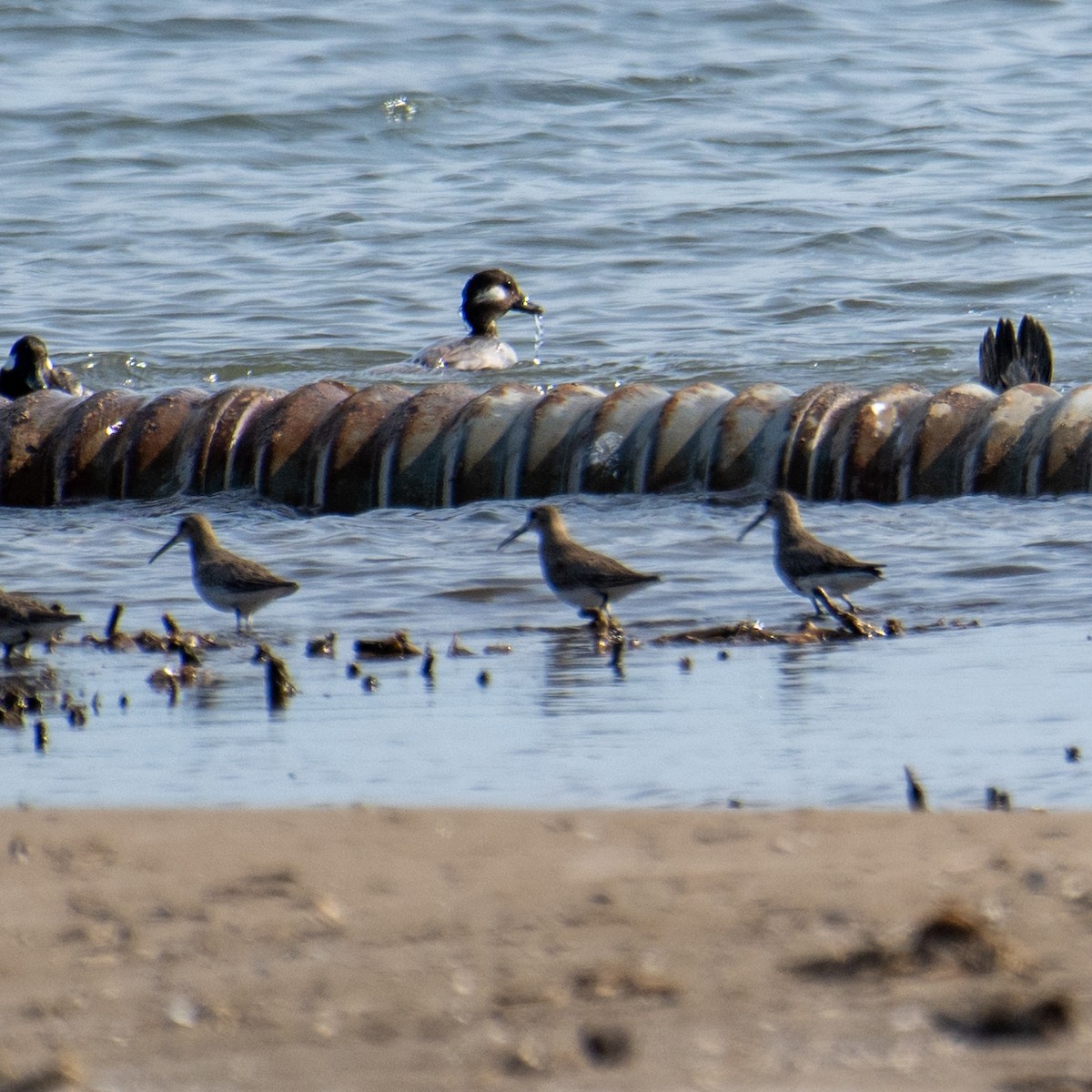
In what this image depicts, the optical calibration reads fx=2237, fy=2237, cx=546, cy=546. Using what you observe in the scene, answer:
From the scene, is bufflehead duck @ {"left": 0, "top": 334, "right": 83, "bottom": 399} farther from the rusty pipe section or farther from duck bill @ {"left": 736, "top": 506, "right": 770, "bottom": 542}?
duck bill @ {"left": 736, "top": 506, "right": 770, "bottom": 542}

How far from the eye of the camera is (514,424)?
1188cm

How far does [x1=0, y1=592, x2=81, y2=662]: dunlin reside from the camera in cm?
754

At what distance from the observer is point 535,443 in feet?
38.5

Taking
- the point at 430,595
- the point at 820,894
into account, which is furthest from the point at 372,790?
the point at 430,595

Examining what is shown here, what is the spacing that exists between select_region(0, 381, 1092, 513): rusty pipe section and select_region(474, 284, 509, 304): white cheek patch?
5.52 m

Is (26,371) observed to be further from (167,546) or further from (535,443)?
(167,546)

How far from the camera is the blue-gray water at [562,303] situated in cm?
577

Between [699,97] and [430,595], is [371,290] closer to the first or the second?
[699,97]

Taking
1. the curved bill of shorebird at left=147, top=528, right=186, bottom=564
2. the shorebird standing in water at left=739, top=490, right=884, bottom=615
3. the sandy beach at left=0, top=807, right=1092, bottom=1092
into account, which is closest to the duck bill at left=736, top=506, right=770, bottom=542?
the shorebird standing in water at left=739, top=490, right=884, bottom=615

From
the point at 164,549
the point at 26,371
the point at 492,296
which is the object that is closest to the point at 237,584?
the point at 164,549

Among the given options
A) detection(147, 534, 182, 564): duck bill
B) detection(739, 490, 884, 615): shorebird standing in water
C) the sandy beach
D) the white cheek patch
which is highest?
the sandy beach

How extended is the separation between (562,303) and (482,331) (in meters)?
2.50

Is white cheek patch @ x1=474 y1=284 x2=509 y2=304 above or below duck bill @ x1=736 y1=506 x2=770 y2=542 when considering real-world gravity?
above

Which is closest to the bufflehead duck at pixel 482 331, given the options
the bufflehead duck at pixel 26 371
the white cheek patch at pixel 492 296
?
the white cheek patch at pixel 492 296
